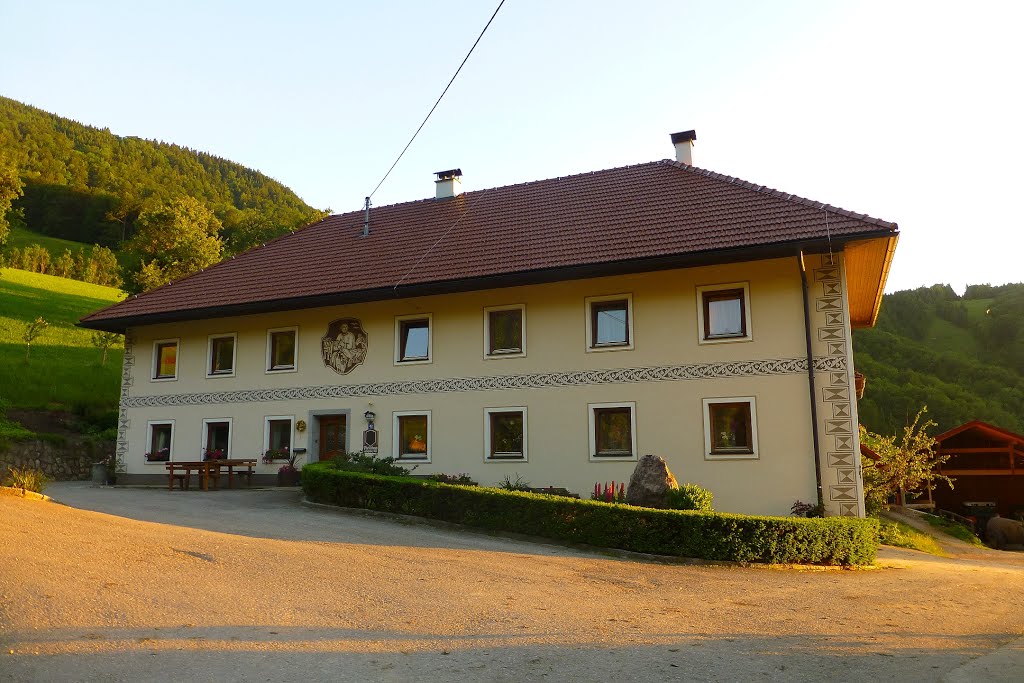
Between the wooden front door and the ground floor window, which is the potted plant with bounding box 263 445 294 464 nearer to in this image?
the wooden front door

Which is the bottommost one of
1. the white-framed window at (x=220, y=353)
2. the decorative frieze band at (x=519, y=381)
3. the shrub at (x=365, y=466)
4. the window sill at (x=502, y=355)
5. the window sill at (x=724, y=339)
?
the shrub at (x=365, y=466)

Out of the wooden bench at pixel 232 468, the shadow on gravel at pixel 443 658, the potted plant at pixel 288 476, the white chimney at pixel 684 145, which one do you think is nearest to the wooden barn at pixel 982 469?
the white chimney at pixel 684 145

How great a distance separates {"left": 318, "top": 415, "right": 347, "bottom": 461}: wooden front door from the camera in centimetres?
2162

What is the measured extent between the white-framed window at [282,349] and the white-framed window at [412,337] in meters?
3.15

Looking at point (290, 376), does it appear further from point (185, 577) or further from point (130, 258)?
point (130, 258)

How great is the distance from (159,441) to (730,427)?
16247 millimetres

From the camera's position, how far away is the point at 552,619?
8055 mm

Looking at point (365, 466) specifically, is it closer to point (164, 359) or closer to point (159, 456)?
point (159, 456)

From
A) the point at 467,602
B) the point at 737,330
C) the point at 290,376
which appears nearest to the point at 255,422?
the point at 290,376

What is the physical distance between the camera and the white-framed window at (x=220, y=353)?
23375 millimetres

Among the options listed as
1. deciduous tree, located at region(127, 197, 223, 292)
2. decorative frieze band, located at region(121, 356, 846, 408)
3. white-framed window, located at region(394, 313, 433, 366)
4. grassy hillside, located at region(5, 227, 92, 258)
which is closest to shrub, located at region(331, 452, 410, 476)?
decorative frieze band, located at region(121, 356, 846, 408)

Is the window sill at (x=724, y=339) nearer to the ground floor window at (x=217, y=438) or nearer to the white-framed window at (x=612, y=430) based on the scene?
the white-framed window at (x=612, y=430)

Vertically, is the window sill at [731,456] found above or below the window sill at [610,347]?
below

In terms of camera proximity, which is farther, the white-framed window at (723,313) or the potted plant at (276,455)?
the potted plant at (276,455)
